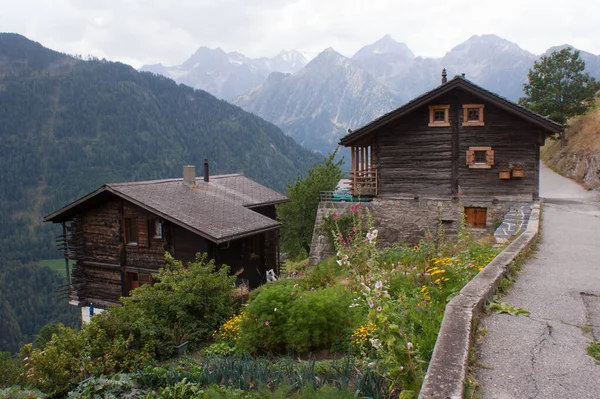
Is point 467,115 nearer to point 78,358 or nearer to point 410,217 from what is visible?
point 410,217

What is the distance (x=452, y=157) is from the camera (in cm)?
1772

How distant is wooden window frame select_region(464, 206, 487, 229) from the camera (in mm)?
17375

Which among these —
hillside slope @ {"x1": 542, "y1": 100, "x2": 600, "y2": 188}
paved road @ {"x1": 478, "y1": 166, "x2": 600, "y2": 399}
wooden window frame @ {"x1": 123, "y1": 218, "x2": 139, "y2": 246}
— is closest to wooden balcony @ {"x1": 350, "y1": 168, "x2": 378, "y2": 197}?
wooden window frame @ {"x1": 123, "y1": 218, "x2": 139, "y2": 246}

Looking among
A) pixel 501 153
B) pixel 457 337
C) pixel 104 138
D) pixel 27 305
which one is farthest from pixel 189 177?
pixel 104 138

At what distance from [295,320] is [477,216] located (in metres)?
12.4

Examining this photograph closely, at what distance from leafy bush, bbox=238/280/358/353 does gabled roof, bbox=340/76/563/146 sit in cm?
1146

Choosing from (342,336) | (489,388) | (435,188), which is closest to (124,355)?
(342,336)

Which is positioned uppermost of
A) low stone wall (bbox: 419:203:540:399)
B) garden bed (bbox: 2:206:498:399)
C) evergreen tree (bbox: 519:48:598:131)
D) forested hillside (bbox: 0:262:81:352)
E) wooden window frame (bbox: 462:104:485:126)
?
evergreen tree (bbox: 519:48:598:131)

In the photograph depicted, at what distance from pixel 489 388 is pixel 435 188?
603 inches

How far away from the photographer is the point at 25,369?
8.95m

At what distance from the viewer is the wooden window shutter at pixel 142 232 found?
18391mm

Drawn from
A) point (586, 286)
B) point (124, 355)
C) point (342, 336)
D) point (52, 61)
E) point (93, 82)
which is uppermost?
point (52, 61)

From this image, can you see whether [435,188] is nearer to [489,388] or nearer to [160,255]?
[160,255]

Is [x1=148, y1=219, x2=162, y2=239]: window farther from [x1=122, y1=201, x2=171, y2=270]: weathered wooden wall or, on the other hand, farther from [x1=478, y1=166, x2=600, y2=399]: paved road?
[x1=478, y1=166, x2=600, y2=399]: paved road
